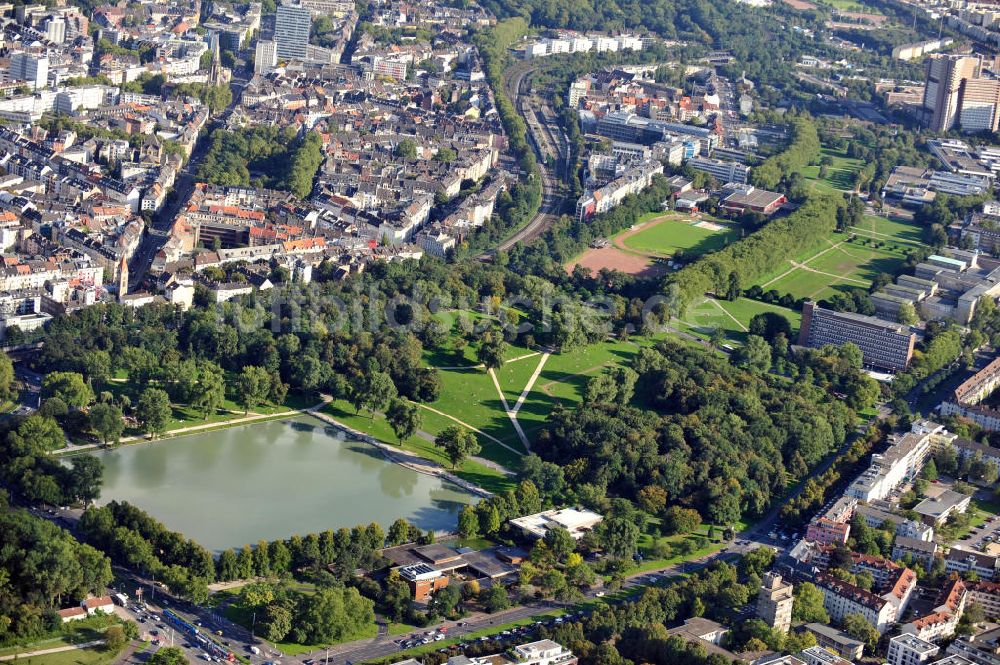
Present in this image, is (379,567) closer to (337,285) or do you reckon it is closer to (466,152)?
(337,285)

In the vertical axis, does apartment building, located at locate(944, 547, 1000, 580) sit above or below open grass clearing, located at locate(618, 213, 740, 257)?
below

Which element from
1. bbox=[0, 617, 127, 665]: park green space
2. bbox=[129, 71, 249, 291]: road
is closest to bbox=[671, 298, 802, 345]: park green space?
bbox=[129, 71, 249, 291]: road

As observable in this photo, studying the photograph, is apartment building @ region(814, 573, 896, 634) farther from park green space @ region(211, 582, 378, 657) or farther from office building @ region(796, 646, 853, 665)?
park green space @ region(211, 582, 378, 657)

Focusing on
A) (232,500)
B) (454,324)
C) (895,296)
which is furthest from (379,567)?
(895,296)

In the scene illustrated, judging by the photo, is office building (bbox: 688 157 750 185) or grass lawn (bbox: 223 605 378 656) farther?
office building (bbox: 688 157 750 185)

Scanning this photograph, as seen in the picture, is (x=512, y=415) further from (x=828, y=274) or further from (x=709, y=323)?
(x=828, y=274)

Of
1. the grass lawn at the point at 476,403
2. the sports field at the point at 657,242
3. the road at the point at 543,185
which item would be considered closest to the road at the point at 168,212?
the grass lawn at the point at 476,403
